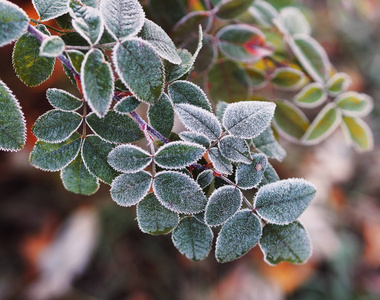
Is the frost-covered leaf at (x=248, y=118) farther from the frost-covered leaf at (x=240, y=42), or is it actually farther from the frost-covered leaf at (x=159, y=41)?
the frost-covered leaf at (x=240, y=42)

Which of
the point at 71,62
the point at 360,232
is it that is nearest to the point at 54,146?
the point at 71,62

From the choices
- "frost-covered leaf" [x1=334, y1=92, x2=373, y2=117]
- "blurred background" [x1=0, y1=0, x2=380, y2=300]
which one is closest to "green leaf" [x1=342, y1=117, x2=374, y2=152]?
"frost-covered leaf" [x1=334, y1=92, x2=373, y2=117]

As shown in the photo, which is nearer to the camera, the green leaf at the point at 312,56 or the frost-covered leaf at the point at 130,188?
the frost-covered leaf at the point at 130,188

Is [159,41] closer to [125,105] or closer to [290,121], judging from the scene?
[125,105]

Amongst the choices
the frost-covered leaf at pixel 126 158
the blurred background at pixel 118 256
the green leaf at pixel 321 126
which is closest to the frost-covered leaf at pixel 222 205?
the frost-covered leaf at pixel 126 158

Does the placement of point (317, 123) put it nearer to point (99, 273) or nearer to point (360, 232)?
point (99, 273)
